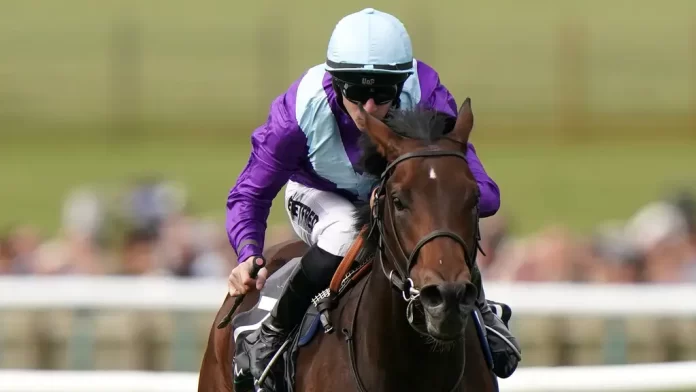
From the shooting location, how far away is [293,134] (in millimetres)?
4305

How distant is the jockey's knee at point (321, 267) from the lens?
4.24m

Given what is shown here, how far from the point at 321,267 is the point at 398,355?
541 millimetres

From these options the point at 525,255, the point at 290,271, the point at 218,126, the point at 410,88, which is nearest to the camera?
the point at 410,88

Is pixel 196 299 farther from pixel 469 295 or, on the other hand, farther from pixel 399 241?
pixel 469 295

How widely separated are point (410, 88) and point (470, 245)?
3.14 feet

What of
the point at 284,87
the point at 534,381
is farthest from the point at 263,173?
the point at 284,87

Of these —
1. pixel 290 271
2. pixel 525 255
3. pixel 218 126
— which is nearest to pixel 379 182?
pixel 290 271

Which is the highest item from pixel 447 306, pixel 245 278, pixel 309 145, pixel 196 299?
pixel 309 145

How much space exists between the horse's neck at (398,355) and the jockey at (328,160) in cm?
35

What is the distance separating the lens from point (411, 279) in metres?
3.40

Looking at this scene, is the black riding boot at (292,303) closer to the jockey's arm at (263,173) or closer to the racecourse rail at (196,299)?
the jockey's arm at (263,173)

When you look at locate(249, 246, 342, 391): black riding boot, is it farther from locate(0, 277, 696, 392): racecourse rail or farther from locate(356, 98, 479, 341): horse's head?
locate(0, 277, 696, 392): racecourse rail

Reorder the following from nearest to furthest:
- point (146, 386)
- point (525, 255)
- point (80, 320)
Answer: point (146, 386) → point (80, 320) → point (525, 255)

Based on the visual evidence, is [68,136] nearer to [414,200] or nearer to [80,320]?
[80,320]
